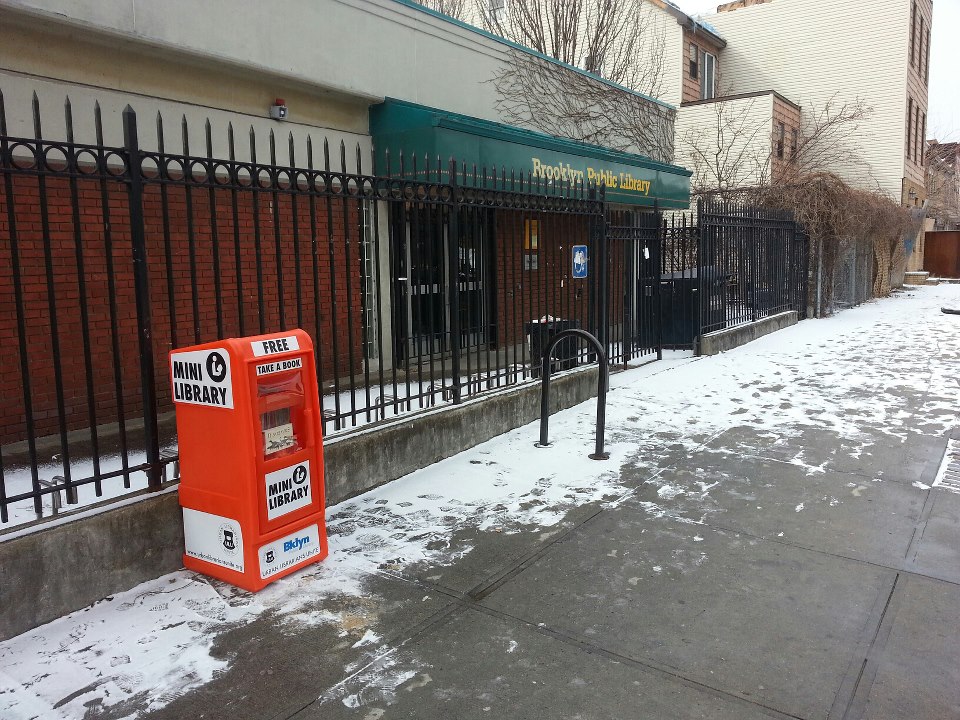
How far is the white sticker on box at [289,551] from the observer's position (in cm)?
378

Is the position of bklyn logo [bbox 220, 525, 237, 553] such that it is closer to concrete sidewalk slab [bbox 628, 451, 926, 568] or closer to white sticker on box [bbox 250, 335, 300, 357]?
white sticker on box [bbox 250, 335, 300, 357]

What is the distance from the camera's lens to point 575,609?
3.61 m

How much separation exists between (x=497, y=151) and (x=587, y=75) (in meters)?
4.71

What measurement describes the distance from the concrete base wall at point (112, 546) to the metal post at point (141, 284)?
26cm

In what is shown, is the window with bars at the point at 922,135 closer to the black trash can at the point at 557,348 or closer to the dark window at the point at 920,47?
the dark window at the point at 920,47

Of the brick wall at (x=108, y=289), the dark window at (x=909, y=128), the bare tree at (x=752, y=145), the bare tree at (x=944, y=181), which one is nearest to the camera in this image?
the brick wall at (x=108, y=289)

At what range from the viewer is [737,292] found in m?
13.3

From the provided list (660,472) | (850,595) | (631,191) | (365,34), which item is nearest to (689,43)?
(631,191)

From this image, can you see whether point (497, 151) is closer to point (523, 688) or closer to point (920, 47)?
point (523, 688)

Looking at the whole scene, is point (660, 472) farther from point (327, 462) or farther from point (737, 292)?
point (737, 292)

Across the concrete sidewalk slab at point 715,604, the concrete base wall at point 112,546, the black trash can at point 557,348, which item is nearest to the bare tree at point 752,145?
the black trash can at point 557,348

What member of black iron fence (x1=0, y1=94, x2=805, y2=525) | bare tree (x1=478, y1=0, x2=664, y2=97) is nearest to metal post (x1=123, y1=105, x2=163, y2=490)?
black iron fence (x1=0, y1=94, x2=805, y2=525)

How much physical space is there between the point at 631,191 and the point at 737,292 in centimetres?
272

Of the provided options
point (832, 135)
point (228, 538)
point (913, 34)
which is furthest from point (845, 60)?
point (228, 538)
